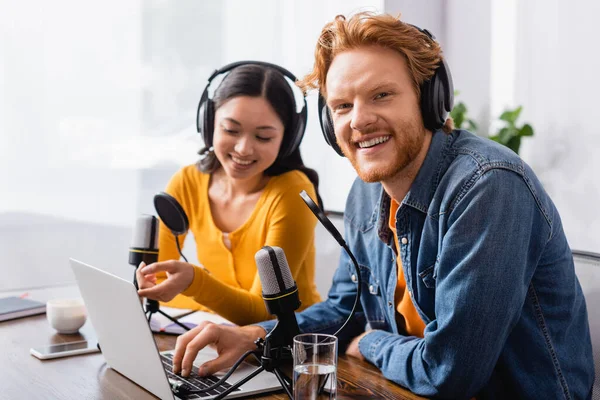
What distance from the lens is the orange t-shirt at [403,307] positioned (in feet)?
4.63

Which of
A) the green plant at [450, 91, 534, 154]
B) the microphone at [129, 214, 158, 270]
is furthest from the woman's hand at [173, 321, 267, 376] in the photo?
the green plant at [450, 91, 534, 154]

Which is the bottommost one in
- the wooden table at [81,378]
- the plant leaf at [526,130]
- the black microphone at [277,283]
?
the wooden table at [81,378]

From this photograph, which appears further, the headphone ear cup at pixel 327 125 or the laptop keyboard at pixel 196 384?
the headphone ear cup at pixel 327 125

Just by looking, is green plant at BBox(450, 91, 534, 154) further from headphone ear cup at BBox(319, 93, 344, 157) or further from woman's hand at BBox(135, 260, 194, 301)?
woman's hand at BBox(135, 260, 194, 301)

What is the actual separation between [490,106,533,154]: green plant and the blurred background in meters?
0.01

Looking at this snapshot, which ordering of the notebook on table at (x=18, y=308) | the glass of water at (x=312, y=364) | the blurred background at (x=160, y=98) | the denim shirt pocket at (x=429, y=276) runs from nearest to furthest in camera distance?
the glass of water at (x=312, y=364), the denim shirt pocket at (x=429, y=276), the notebook on table at (x=18, y=308), the blurred background at (x=160, y=98)

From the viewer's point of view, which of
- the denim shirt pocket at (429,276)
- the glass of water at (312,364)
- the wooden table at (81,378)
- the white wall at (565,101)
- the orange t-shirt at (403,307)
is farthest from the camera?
the white wall at (565,101)

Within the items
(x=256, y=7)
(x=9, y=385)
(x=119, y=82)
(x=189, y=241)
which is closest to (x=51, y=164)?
(x=119, y=82)

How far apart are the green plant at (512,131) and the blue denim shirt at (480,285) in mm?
1803

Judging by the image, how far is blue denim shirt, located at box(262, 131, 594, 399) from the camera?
1.13 meters

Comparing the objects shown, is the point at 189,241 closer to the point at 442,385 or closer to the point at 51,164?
the point at 51,164

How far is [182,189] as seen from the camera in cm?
206

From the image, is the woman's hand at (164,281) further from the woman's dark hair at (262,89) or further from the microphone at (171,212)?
the woman's dark hair at (262,89)

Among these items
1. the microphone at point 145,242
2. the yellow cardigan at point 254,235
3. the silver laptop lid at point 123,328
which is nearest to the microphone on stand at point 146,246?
the microphone at point 145,242
